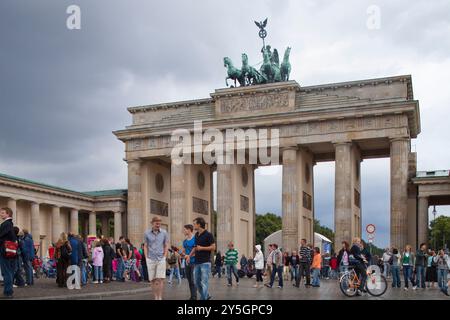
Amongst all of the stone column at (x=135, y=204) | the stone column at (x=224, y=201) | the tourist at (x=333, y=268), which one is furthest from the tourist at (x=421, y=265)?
the stone column at (x=135, y=204)

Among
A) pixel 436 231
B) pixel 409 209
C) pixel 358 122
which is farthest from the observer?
pixel 436 231

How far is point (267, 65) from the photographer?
5459cm

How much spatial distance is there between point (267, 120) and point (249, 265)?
14.2 metres

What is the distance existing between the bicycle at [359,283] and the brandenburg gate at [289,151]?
28.4 meters

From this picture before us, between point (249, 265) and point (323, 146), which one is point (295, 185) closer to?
point (323, 146)

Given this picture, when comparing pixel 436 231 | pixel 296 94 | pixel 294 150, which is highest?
pixel 296 94

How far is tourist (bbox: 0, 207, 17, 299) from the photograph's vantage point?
16.1 meters

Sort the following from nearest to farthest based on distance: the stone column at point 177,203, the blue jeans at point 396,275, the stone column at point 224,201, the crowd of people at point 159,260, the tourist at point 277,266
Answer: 1. the crowd of people at point 159,260
2. the tourist at point 277,266
3. the blue jeans at point 396,275
4. the stone column at point 224,201
5. the stone column at point 177,203

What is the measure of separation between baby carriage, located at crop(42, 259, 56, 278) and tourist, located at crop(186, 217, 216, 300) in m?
23.5

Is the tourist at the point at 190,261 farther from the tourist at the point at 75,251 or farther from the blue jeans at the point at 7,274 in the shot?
the tourist at the point at 75,251

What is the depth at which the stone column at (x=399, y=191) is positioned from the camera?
48.3 meters

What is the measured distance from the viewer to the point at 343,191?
50.2 meters

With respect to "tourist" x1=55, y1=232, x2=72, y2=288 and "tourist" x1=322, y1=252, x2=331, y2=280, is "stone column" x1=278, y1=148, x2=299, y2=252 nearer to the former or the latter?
"tourist" x1=322, y1=252, x2=331, y2=280

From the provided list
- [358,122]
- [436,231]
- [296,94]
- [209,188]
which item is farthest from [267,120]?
[436,231]
